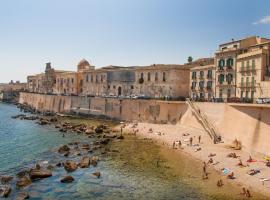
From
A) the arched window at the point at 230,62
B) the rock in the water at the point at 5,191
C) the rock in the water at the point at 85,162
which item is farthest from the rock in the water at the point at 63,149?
the arched window at the point at 230,62

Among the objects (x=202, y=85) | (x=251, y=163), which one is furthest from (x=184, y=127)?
(x=251, y=163)

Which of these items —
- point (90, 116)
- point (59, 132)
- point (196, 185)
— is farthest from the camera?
point (90, 116)

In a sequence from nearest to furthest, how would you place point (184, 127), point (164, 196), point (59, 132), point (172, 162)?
point (164, 196) → point (172, 162) → point (184, 127) → point (59, 132)

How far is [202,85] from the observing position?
5866 centimetres

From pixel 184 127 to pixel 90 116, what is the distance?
30329 millimetres

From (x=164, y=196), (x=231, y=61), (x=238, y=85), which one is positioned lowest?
(x=164, y=196)

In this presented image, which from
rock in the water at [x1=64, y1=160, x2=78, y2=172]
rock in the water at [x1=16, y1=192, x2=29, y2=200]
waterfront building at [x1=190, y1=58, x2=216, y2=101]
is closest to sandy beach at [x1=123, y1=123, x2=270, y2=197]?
waterfront building at [x1=190, y1=58, x2=216, y2=101]

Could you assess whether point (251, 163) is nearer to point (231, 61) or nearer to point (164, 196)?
point (164, 196)

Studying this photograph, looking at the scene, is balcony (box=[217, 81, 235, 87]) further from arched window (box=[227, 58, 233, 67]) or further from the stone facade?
the stone facade

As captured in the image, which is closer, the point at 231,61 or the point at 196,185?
the point at 196,185

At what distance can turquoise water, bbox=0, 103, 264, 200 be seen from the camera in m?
25.8

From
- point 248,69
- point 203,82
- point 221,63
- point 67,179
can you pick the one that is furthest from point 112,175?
point 203,82

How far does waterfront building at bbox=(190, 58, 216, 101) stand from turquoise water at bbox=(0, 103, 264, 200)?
56.7ft

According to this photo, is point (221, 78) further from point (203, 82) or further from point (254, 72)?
point (254, 72)
